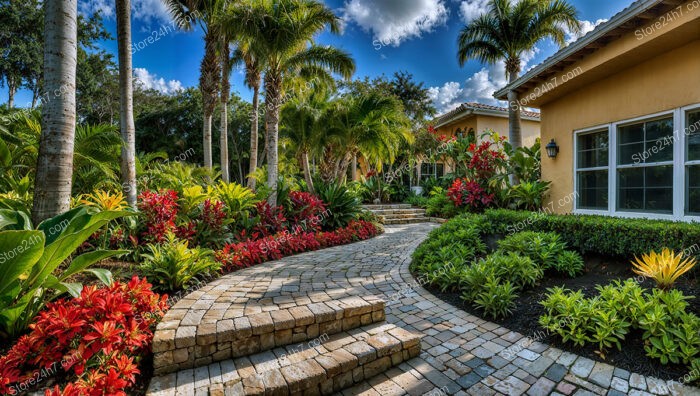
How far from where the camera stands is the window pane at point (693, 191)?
4547mm

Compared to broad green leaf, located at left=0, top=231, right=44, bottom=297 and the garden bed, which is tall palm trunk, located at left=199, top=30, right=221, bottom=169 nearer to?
the garden bed

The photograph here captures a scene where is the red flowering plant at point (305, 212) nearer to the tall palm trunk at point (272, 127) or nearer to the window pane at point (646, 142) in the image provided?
the tall palm trunk at point (272, 127)

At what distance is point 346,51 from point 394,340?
8051 mm

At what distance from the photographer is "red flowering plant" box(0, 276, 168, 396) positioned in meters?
1.92

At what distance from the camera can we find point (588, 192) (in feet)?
20.4

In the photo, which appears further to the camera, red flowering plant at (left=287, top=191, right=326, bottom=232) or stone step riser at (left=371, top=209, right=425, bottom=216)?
stone step riser at (left=371, top=209, right=425, bottom=216)

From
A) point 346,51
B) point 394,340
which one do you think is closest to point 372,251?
point 394,340

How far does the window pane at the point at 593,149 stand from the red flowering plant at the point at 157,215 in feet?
25.5

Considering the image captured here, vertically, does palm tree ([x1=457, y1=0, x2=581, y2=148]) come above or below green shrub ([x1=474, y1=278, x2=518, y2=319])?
above

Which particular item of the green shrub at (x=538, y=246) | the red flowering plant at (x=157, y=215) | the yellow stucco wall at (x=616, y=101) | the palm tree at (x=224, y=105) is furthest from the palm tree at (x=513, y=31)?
the red flowering plant at (x=157, y=215)

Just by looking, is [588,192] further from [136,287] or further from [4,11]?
[4,11]

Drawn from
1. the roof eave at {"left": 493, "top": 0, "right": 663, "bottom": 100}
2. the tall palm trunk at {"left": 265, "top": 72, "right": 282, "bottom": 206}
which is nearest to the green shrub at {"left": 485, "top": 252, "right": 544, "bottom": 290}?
the roof eave at {"left": 493, "top": 0, "right": 663, "bottom": 100}

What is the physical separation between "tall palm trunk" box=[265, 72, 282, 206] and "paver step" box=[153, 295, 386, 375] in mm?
4878

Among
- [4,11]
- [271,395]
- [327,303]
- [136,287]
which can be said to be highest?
[4,11]
